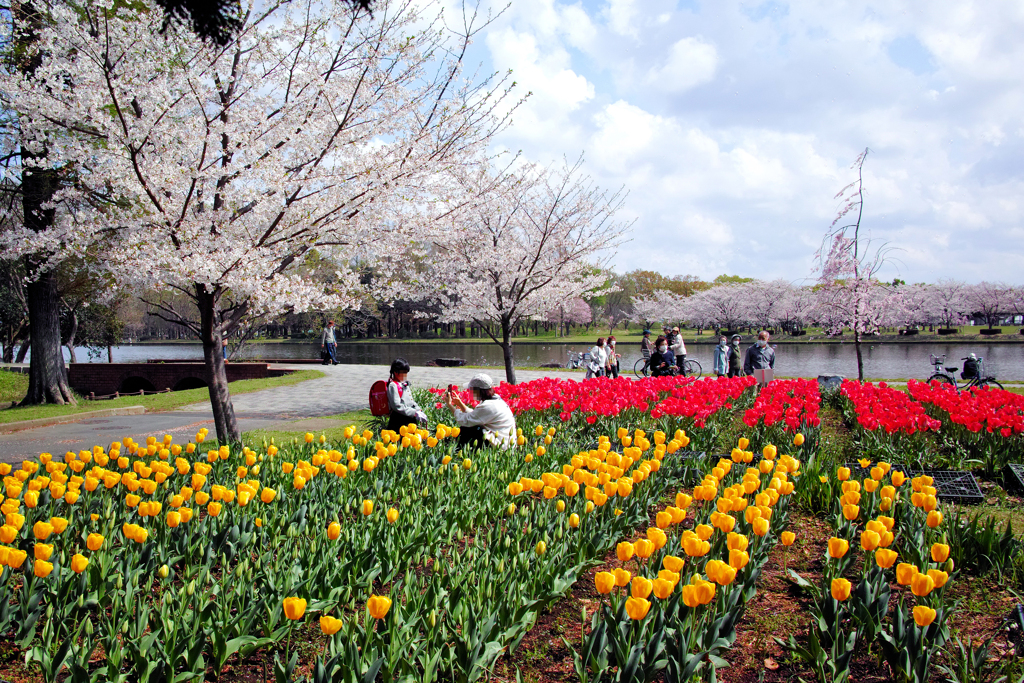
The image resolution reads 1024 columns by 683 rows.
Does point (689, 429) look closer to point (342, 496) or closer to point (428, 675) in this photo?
point (342, 496)

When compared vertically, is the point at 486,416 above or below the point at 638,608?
above

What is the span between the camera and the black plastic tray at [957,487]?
17.1ft

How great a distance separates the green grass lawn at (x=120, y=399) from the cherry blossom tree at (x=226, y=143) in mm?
6881

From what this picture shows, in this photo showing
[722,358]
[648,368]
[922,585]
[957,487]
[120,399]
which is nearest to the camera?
[922,585]

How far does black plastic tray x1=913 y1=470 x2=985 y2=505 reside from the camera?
205 inches

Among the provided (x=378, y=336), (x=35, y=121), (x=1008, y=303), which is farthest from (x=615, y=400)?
(x=1008, y=303)

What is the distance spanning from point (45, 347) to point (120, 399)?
3.15 meters

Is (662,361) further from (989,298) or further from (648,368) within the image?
(989,298)

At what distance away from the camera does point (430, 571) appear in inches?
147

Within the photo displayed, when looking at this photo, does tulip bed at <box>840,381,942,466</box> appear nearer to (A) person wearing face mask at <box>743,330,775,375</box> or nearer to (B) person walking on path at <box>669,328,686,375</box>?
(A) person wearing face mask at <box>743,330,775,375</box>

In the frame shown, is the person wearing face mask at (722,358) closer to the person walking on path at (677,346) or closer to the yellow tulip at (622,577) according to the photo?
the person walking on path at (677,346)

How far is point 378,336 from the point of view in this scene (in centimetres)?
7888

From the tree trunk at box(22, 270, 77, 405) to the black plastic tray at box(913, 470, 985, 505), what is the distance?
15.9 meters

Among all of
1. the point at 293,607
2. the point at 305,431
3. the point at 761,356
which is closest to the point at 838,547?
the point at 293,607
